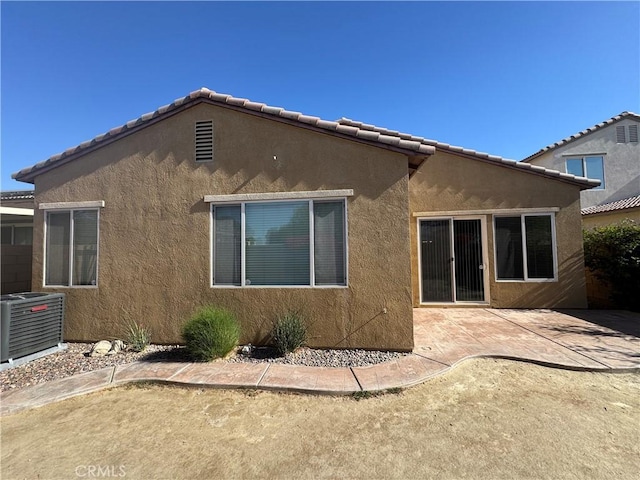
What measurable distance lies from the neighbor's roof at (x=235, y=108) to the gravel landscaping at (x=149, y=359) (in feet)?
13.4

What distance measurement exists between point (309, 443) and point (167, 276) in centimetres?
485

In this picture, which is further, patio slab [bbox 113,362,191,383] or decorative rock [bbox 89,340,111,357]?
decorative rock [bbox 89,340,111,357]

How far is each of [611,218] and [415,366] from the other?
1287 centimetres

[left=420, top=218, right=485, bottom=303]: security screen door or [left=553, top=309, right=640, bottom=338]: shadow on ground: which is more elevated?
[left=420, top=218, right=485, bottom=303]: security screen door

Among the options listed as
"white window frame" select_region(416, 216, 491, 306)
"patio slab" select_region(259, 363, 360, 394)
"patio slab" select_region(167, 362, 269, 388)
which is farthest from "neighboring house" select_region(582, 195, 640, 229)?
"patio slab" select_region(167, 362, 269, 388)

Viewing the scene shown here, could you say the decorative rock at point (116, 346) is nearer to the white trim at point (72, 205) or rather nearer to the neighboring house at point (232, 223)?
the neighboring house at point (232, 223)

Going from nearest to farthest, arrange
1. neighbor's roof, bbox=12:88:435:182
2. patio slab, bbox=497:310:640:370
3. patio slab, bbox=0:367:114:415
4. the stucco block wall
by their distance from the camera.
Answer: patio slab, bbox=0:367:114:415 < patio slab, bbox=497:310:640:370 < neighbor's roof, bbox=12:88:435:182 < the stucco block wall

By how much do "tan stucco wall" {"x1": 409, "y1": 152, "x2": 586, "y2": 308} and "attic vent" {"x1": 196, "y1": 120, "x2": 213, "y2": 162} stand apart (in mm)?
6694

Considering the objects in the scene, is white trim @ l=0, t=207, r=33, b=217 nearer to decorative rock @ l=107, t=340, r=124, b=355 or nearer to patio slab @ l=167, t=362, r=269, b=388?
decorative rock @ l=107, t=340, r=124, b=355

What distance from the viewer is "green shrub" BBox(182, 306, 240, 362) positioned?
569 cm

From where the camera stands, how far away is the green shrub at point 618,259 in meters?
9.06

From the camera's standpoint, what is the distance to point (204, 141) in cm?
686

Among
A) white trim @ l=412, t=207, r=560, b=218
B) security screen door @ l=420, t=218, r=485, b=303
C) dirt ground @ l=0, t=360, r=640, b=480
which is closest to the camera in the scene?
dirt ground @ l=0, t=360, r=640, b=480

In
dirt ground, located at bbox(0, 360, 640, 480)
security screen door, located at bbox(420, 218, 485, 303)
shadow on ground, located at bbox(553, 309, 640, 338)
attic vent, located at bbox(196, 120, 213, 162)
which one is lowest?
dirt ground, located at bbox(0, 360, 640, 480)
